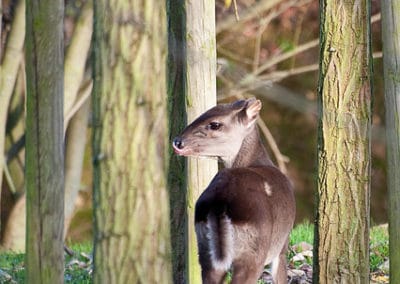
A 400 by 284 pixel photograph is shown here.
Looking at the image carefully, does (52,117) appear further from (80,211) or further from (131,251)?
(80,211)

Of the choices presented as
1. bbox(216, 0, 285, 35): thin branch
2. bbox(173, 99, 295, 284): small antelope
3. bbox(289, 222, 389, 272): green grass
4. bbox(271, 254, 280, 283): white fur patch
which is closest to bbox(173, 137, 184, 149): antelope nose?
bbox(173, 99, 295, 284): small antelope

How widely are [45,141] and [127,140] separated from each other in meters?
0.86

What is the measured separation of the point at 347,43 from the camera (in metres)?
6.72

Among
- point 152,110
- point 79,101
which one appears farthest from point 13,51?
point 152,110

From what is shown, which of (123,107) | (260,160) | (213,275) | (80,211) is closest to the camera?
(123,107)

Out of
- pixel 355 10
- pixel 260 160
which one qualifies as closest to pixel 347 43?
pixel 355 10

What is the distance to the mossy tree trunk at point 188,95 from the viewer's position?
22.8 ft

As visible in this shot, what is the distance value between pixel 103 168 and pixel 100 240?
1.24 ft

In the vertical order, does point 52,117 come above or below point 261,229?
above

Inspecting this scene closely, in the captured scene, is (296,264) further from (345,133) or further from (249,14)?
(249,14)

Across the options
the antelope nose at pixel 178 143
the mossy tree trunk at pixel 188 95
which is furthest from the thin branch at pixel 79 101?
the antelope nose at pixel 178 143

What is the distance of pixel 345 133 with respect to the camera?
673cm

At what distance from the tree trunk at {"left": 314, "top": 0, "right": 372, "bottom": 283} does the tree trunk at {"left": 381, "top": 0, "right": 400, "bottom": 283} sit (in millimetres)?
112

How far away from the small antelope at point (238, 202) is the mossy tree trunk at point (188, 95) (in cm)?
24
